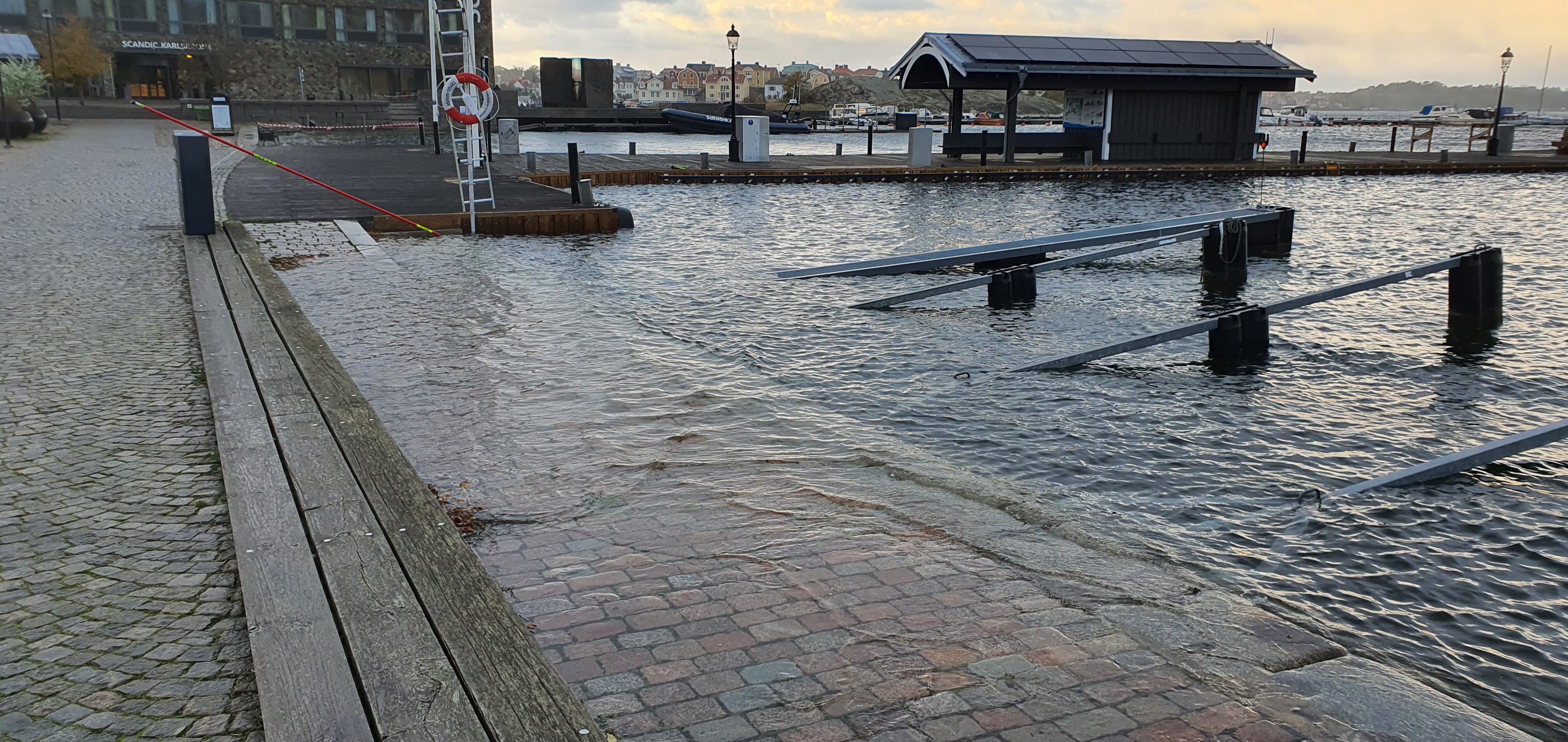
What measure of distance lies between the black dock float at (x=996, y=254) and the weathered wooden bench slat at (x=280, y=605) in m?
8.46

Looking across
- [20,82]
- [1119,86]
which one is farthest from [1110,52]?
[20,82]

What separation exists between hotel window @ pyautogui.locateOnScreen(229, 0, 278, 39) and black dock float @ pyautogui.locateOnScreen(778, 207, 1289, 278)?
66375 mm

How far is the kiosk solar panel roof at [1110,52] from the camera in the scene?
32.4m

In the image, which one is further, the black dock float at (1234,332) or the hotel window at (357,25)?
→ the hotel window at (357,25)

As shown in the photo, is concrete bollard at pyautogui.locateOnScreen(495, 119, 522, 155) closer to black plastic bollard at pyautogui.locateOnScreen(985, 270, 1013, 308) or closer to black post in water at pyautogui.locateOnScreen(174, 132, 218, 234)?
black post in water at pyautogui.locateOnScreen(174, 132, 218, 234)

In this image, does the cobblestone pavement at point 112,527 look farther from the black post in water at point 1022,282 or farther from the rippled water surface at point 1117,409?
the black post in water at point 1022,282

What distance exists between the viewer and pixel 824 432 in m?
6.98

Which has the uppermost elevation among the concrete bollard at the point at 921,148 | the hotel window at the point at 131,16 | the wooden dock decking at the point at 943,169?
the hotel window at the point at 131,16

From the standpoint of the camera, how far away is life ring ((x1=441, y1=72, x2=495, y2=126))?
54.1 ft

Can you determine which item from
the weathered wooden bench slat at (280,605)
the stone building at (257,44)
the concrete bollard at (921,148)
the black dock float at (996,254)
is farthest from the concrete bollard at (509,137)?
the stone building at (257,44)

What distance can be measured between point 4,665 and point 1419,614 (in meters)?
5.43

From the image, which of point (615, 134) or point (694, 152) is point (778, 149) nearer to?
point (694, 152)

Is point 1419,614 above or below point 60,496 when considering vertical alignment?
below

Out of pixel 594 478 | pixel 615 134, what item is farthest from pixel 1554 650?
pixel 615 134
